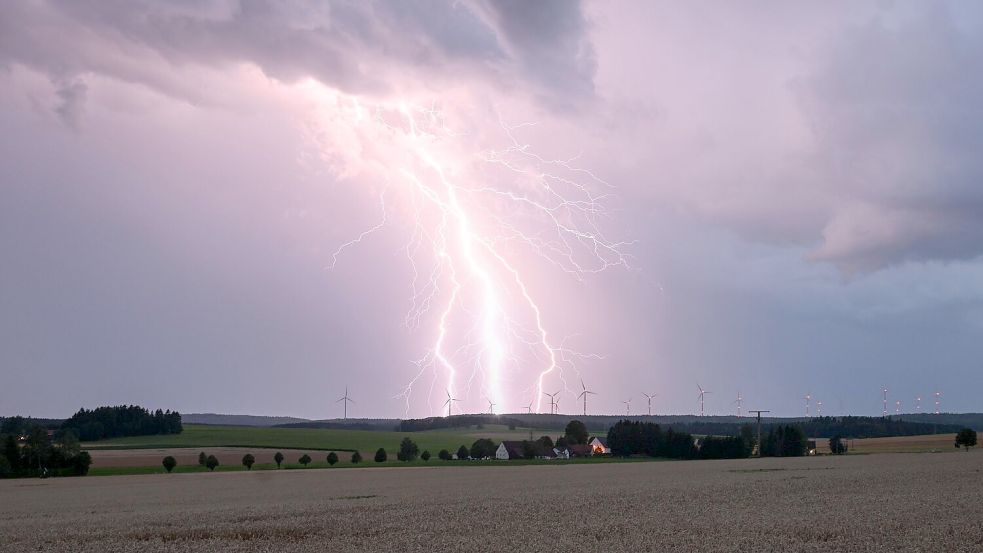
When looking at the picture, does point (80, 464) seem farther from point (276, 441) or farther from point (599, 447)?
point (599, 447)

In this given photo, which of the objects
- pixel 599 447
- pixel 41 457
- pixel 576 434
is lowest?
pixel 599 447

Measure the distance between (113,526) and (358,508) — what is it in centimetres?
932

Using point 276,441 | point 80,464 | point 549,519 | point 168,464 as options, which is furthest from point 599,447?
point 549,519

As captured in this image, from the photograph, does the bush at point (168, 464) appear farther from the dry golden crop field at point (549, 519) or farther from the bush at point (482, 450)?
the dry golden crop field at point (549, 519)

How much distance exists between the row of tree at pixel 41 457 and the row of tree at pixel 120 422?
7235cm

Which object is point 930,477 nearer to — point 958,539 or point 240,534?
point 958,539

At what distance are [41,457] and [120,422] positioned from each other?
276ft

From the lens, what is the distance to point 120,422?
545 ft

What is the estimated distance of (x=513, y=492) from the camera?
43.5 metres

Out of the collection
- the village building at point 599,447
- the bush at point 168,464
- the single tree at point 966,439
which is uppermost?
the single tree at point 966,439

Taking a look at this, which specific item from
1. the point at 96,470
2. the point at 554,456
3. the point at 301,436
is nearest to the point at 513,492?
the point at 96,470

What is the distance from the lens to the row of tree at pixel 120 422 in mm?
158250

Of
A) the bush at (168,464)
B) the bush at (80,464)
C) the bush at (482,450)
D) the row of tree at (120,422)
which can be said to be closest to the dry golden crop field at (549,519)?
the bush at (80,464)

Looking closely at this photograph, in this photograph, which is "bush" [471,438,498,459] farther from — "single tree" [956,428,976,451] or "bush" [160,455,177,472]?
"single tree" [956,428,976,451]
